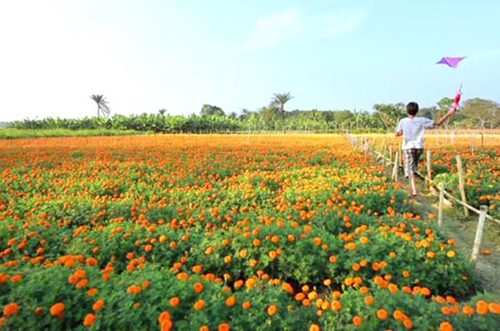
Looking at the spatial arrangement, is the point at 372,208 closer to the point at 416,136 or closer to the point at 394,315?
the point at 416,136

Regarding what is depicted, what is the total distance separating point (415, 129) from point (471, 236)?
2.28m

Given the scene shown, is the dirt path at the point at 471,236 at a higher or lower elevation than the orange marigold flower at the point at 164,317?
lower

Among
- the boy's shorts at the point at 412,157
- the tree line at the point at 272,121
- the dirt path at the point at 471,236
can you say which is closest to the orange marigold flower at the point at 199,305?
the dirt path at the point at 471,236

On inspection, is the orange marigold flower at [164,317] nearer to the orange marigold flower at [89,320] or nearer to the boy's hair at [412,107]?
the orange marigold flower at [89,320]

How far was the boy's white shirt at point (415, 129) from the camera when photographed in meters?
6.44

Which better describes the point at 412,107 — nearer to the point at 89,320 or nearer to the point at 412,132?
the point at 412,132

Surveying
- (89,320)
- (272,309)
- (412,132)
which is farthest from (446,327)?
(412,132)

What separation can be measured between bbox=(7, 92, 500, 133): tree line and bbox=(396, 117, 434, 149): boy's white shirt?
33239mm

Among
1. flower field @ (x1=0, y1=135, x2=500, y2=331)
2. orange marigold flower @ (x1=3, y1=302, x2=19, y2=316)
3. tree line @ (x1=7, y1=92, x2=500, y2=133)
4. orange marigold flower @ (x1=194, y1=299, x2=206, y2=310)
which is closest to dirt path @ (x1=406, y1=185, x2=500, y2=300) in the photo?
flower field @ (x1=0, y1=135, x2=500, y2=331)

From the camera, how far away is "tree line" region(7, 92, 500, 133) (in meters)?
50.2

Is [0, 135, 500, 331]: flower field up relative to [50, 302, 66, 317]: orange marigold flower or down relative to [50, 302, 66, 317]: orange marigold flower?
down

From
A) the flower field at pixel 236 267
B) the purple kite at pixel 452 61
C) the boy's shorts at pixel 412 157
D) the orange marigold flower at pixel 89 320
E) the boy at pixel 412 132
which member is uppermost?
the purple kite at pixel 452 61

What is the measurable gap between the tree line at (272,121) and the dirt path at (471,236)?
33.0 m

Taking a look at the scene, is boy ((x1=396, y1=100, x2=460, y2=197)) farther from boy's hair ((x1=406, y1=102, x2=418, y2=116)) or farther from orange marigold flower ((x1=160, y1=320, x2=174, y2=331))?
orange marigold flower ((x1=160, y1=320, x2=174, y2=331))
